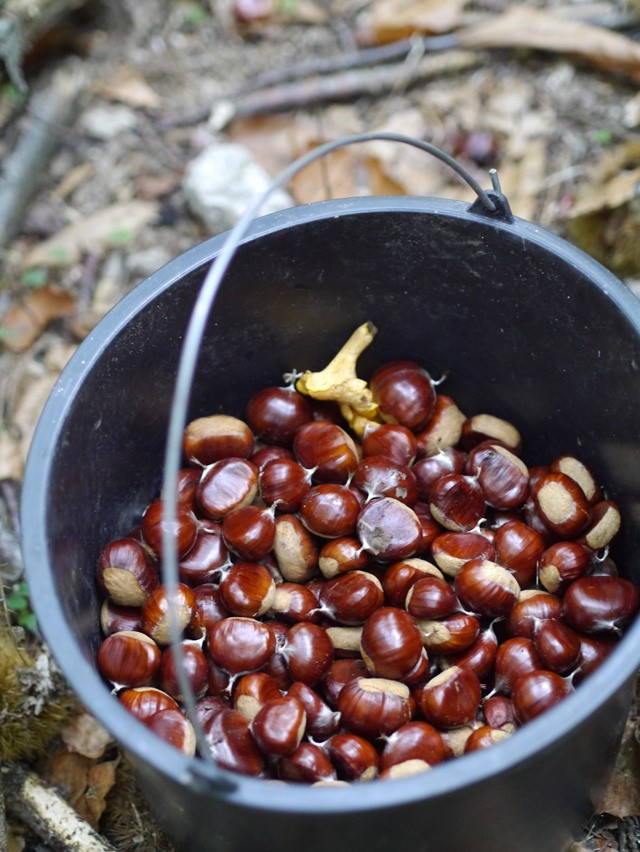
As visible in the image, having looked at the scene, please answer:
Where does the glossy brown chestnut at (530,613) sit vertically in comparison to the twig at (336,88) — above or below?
below

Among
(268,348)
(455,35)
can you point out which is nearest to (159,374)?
(268,348)

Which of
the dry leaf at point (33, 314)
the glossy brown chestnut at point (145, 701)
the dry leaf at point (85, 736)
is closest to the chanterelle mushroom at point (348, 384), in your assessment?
the glossy brown chestnut at point (145, 701)

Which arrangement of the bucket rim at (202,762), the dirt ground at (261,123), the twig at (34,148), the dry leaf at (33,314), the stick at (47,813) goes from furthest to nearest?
the twig at (34,148)
the dirt ground at (261,123)
the dry leaf at (33,314)
the stick at (47,813)
the bucket rim at (202,762)

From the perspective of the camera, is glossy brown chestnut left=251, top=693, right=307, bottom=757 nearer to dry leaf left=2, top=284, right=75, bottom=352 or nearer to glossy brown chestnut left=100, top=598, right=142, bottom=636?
glossy brown chestnut left=100, top=598, right=142, bottom=636

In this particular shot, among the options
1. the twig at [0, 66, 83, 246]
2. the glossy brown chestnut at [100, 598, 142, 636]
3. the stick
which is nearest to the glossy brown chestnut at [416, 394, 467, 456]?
the glossy brown chestnut at [100, 598, 142, 636]

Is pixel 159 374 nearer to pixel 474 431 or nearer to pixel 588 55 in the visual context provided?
pixel 474 431

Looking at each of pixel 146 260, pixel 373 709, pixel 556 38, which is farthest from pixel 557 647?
pixel 556 38

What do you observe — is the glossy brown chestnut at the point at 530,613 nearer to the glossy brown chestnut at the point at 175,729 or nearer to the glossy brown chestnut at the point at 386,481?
the glossy brown chestnut at the point at 386,481

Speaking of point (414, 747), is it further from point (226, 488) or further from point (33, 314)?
point (33, 314)

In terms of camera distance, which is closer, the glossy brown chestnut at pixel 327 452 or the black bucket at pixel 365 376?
the black bucket at pixel 365 376
